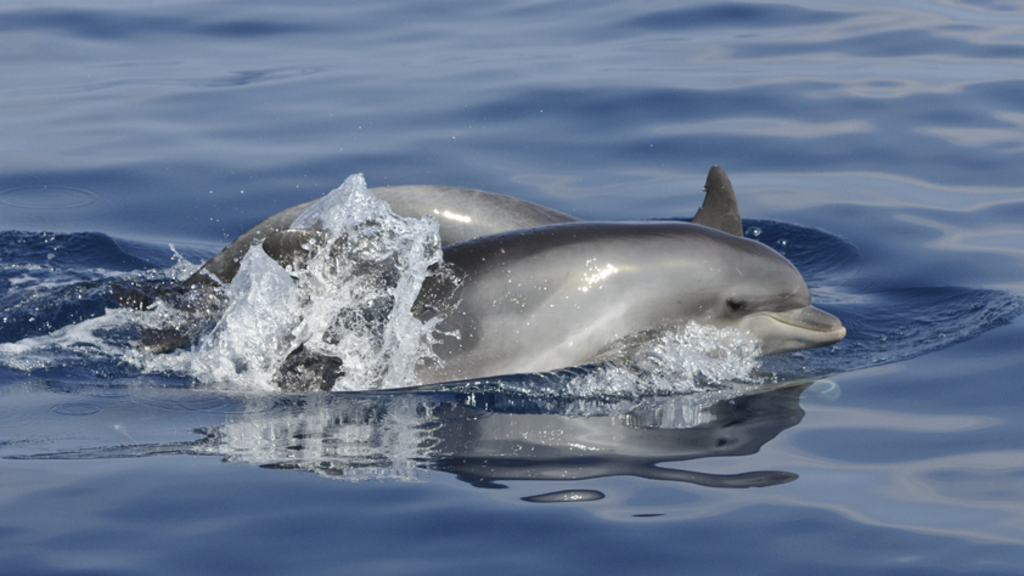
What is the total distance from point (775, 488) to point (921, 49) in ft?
43.1

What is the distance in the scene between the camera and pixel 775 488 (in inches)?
222

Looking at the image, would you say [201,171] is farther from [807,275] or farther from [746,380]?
[746,380]

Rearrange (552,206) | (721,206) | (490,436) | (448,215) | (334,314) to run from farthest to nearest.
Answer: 1. (552,206)
2. (448,215)
3. (721,206)
4. (334,314)
5. (490,436)

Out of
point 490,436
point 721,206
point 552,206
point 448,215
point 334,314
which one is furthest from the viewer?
point 552,206

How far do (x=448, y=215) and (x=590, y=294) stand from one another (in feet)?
8.02

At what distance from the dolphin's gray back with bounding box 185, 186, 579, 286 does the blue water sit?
1.14m

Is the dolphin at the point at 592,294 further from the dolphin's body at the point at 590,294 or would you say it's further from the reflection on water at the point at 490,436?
the reflection on water at the point at 490,436

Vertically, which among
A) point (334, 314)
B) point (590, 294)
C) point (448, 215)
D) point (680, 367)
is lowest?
point (680, 367)

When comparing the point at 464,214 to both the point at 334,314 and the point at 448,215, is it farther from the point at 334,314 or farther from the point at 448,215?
the point at 334,314

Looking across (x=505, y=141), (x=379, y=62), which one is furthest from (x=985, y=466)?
(x=379, y=62)

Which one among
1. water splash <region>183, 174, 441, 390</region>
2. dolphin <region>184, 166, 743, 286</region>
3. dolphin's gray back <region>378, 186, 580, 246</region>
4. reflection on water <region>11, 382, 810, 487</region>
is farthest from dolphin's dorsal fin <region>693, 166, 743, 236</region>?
water splash <region>183, 174, 441, 390</region>

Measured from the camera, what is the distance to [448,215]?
9.30 metres

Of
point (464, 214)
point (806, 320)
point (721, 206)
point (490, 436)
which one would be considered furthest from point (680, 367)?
point (464, 214)

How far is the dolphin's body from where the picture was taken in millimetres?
7039
